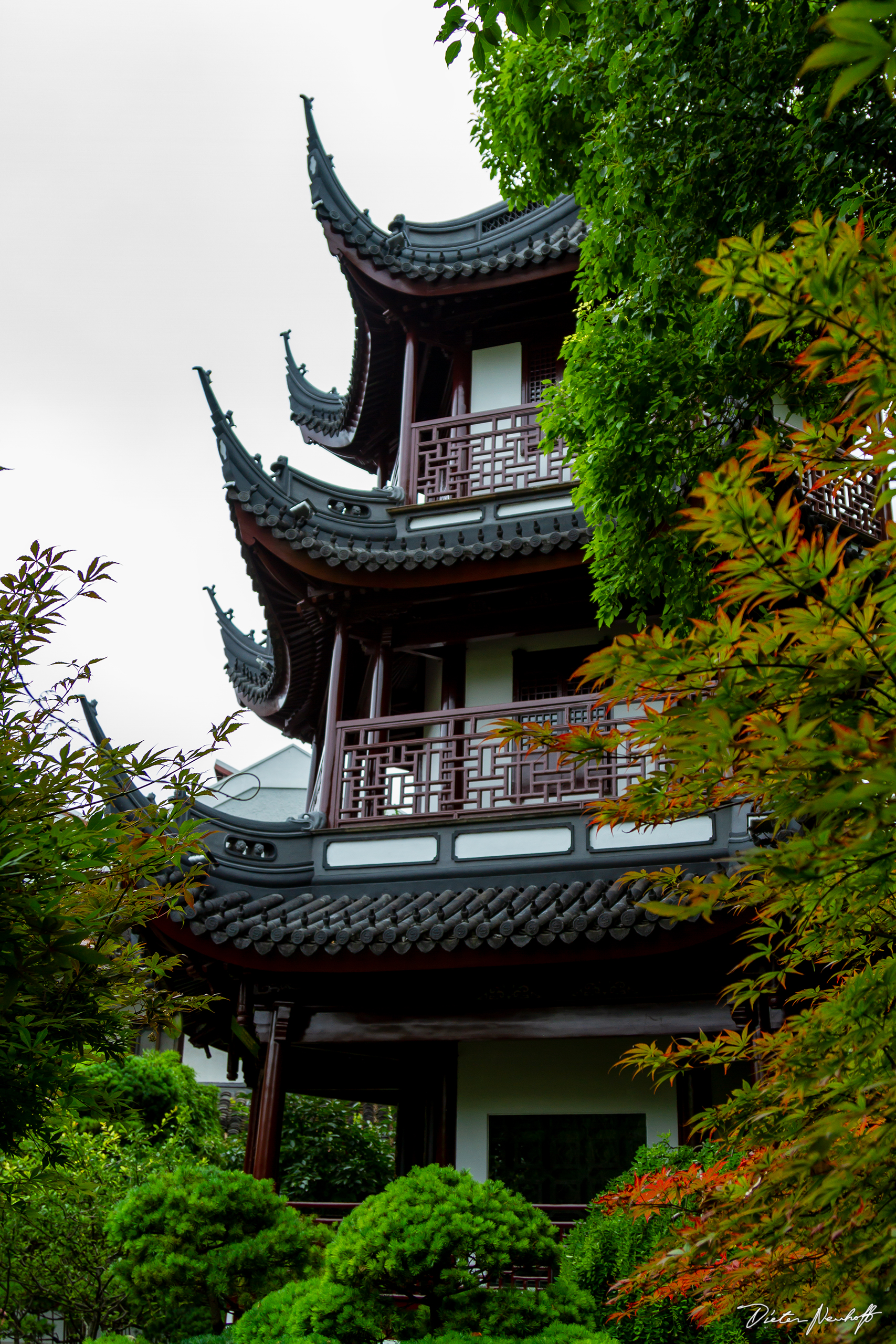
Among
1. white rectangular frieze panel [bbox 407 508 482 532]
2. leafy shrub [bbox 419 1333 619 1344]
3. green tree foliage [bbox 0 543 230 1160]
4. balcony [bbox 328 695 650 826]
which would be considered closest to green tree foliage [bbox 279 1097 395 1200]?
balcony [bbox 328 695 650 826]

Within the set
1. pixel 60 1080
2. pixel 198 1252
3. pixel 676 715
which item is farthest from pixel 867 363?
pixel 198 1252

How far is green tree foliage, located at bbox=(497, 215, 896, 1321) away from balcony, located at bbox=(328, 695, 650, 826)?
5.92 meters

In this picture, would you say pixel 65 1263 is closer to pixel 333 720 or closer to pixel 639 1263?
pixel 639 1263

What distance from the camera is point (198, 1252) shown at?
19.5 ft

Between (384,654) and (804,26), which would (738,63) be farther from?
(384,654)

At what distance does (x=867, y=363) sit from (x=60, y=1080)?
258 cm

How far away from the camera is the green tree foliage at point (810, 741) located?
1.77 m

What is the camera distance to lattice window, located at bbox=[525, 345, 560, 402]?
11.4m

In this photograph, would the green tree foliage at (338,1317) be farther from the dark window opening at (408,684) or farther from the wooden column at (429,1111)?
the dark window opening at (408,684)

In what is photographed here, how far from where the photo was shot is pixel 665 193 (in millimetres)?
5633

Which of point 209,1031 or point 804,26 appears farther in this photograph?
point 209,1031

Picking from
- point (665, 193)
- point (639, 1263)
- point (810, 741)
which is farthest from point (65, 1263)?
→ point (665, 193)

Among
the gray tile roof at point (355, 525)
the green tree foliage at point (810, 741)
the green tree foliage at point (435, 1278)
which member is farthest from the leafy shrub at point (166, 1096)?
the green tree foliage at point (810, 741)

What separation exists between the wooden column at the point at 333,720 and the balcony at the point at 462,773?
2 cm
